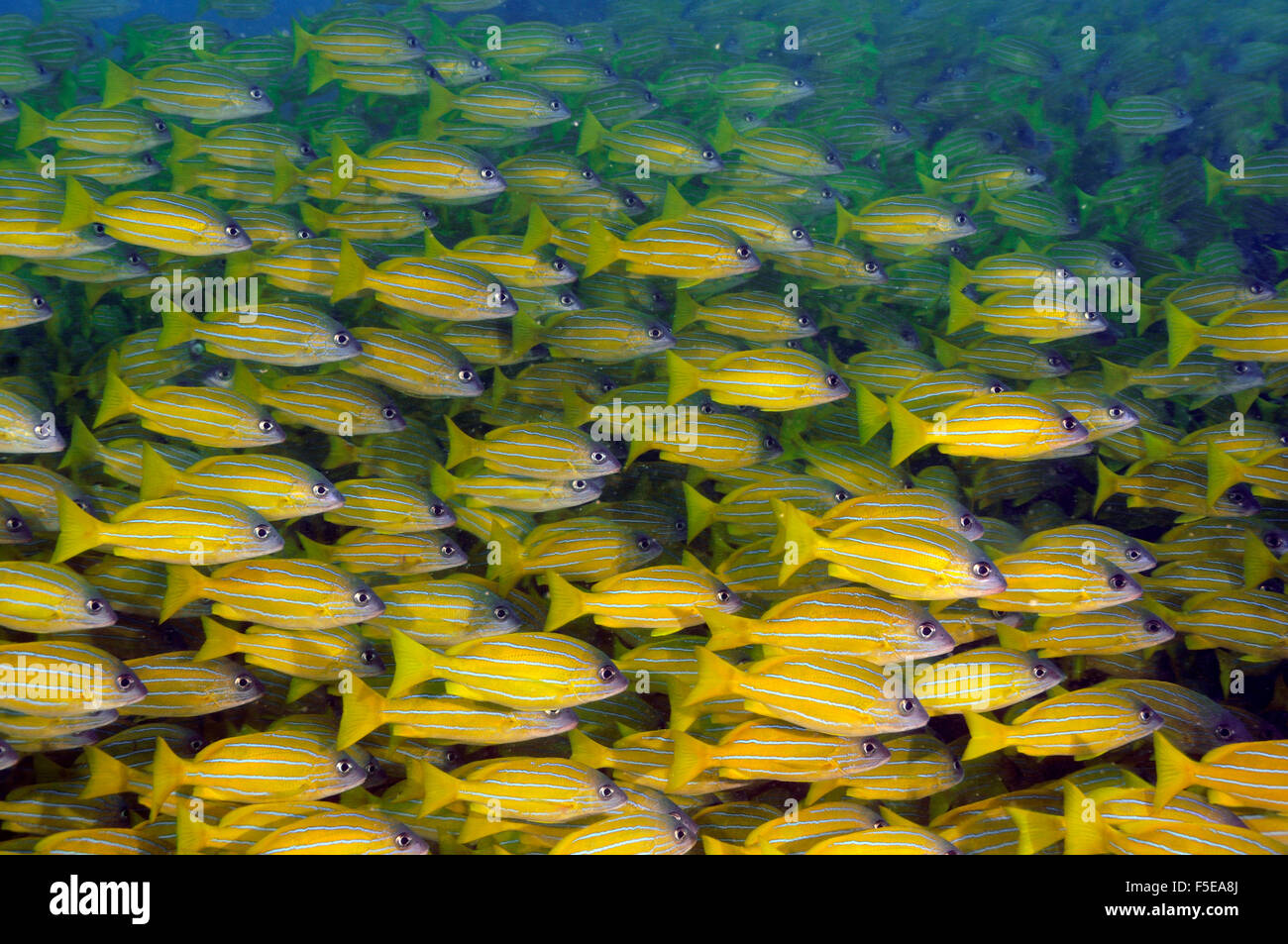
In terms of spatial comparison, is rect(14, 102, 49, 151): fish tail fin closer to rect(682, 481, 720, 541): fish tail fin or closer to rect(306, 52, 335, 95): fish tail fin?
rect(306, 52, 335, 95): fish tail fin

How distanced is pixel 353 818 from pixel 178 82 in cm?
577

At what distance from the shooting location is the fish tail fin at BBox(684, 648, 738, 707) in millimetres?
3615

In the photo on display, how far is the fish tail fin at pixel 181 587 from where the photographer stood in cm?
404

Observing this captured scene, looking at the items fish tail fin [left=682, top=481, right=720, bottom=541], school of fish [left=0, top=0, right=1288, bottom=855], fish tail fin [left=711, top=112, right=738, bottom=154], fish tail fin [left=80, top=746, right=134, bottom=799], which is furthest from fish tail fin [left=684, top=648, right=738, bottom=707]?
fish tail fin [left=711, top=112, right=738, bottom=154]

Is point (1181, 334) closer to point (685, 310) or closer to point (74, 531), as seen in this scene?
point (685, 310)

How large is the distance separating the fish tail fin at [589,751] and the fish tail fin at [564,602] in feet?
1.82

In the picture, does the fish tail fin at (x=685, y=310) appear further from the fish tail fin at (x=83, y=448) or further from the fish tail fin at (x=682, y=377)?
the fish tail fin at (x=83, y=448)

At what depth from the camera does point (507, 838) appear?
3916mm

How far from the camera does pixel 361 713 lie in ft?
12.2

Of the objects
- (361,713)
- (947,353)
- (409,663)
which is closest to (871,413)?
(947,353)

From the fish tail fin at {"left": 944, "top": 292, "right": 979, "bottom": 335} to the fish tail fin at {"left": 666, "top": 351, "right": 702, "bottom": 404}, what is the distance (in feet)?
6.07

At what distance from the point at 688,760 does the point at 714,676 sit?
403 mm

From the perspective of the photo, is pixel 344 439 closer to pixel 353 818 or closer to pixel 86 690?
pixel 86 690

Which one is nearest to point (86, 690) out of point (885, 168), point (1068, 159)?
point (885, 168)
